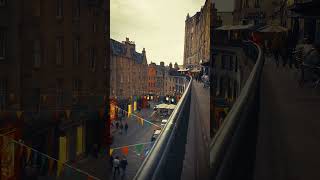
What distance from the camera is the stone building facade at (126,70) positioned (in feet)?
3.24

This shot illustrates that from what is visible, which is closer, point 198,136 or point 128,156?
point 128,156

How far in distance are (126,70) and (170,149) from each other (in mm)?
288

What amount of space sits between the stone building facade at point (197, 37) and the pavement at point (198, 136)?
0.33 ft

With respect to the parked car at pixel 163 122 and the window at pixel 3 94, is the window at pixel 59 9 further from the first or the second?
the parked car at pixel 163 122

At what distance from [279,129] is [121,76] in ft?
1.67

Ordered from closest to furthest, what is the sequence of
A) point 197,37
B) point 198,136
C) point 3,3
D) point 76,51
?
1. point 3,3
2. point 76,51
3. point 197,37
4. point 198,136

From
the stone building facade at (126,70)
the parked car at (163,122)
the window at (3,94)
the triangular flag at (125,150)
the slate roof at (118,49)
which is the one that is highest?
the slate roof at (118,49)

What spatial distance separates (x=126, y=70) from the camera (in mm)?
1022

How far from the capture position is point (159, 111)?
42.5 inches

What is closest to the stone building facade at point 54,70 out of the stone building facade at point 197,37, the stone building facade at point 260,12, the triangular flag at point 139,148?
the triangular flag at point 139,148

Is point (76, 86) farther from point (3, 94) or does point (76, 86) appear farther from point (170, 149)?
point (170, 149)

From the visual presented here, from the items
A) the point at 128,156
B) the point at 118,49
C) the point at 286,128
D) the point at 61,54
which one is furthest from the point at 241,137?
the point at 61,54

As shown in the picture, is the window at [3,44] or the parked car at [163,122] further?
the parked car at [163,122]

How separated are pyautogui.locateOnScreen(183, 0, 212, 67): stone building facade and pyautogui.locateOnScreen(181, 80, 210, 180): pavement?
102 millimetres
